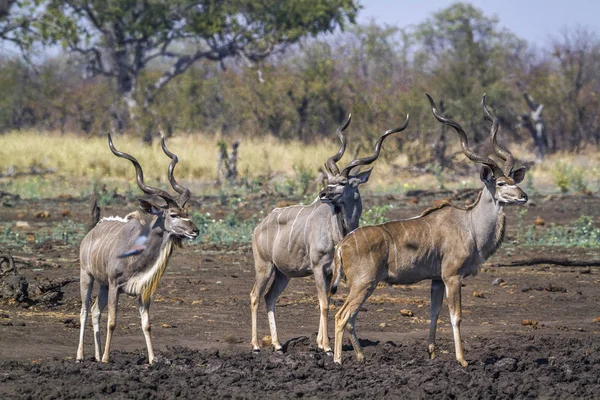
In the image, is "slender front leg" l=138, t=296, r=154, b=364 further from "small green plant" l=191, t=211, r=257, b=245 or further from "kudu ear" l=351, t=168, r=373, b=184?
"small green plant" l=191, t=211, r=257, b=245

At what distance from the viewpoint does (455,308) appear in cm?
687

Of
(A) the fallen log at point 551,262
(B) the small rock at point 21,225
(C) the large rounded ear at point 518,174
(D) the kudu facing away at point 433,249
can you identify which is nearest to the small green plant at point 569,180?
(A) the fallen log at point 551,262

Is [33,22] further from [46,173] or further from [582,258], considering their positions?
[582,258]

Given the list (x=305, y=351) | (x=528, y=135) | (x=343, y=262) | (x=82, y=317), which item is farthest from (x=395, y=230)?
(x=528, y=135)

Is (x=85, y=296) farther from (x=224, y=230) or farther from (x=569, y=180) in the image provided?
(x=569, y=180)

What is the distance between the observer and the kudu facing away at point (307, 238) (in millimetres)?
7418

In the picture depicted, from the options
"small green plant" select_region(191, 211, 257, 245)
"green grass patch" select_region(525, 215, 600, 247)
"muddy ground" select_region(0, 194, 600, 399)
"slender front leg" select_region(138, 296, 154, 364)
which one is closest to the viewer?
"muddy ground" select_region(0, 194, 600, 399)

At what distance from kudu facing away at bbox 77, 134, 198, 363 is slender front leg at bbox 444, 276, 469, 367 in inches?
68.4

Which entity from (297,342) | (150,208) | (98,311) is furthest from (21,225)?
(150,208)

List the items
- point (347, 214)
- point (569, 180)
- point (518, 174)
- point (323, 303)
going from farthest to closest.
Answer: point (569, 180)
point (347, 214)
point (518, 174)
point (323, 303)

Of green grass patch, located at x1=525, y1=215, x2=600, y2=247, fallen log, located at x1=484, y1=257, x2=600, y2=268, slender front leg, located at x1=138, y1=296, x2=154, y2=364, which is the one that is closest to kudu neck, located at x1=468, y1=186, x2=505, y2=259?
slender front leg, located at x1=138, y1=296, x2=154, y2=364

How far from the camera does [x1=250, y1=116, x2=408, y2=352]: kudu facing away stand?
24.3ft

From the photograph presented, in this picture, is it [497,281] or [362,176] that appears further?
[497,281]

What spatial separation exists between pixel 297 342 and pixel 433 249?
127cm
